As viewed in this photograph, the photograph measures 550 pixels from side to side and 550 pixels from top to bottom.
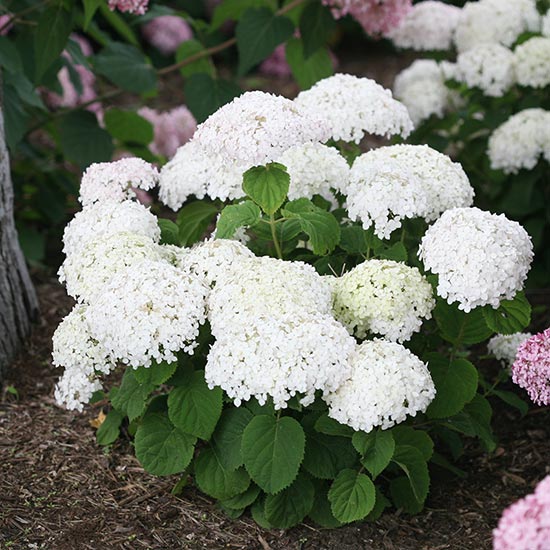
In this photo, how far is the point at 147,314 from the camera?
2.46 m

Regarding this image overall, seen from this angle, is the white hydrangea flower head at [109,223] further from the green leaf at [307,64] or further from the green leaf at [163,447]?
the green leaf at [307,64]

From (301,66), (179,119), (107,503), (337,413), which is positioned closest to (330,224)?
(337,413)

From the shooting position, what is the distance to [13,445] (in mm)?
3125

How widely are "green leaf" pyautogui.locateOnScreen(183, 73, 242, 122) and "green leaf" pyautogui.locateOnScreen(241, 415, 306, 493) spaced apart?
6.67 feet

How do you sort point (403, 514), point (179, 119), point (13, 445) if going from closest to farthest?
point (403, 514)
point (13, 445)
point (179, 119)

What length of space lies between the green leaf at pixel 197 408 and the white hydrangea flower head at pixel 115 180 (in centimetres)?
65

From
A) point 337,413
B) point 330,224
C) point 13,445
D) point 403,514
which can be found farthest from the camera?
point 13,445

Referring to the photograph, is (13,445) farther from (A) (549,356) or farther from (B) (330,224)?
(A) (549,356)

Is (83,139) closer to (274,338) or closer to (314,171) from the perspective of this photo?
(314,171)

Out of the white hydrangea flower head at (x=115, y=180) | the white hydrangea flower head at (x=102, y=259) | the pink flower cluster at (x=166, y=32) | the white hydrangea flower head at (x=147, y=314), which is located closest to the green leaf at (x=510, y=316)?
the white hydrangea flower head at (x=147, y=314)

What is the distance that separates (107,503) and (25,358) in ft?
3.04

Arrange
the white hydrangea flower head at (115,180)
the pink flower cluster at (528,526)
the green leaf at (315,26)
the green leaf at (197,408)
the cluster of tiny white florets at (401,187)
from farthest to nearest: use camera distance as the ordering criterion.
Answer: the green leaf at (315,26) < the white hydrangea flower head at (115,180) < the cluster of tiny white florets at (401,187) < the green leaf at (197,408) < the pink flower cluster at (528,526)

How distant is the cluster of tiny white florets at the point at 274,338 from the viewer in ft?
7.77

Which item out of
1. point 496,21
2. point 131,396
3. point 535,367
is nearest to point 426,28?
point 496,21
